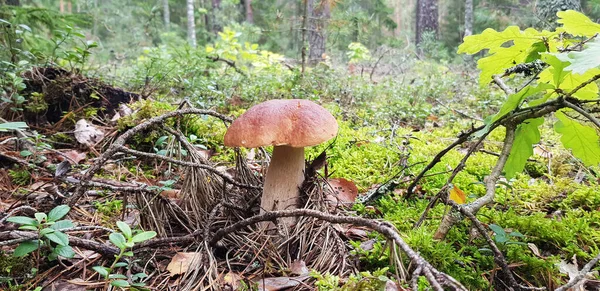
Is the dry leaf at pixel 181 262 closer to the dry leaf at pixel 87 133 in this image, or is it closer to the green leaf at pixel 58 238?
the green leaf at pixel 58 238

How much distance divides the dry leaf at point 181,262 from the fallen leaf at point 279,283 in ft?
0.95

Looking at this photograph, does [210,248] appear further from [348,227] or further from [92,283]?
[348,227]

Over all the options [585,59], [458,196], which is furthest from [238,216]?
[585,59]

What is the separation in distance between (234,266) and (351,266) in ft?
1.74

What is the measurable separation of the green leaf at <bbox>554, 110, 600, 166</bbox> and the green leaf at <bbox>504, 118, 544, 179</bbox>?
3.8 inches

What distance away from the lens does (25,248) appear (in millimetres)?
1159

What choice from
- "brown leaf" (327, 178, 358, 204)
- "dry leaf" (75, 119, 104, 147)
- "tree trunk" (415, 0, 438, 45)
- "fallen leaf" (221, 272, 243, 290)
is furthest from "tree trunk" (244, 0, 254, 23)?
"fallen leaf" (221, 272, 243, 290)

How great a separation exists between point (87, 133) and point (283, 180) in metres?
2.05

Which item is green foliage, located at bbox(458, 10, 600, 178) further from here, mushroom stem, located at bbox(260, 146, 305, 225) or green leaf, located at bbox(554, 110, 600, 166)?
mushroom stem, located at bbox(260, 146, 305, 225)

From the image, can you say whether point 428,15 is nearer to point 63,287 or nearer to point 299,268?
point 299,268

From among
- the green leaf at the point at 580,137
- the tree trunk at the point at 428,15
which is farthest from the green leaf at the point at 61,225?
the tree trunk at the point at 428,15

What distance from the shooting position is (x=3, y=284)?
1.24 m

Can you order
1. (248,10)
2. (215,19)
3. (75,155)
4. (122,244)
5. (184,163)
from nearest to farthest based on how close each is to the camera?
(122,244) < (184,163) < (75,155) < (215,19) < (248,10)

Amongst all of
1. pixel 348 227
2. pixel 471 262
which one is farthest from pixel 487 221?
pixel 348 227
